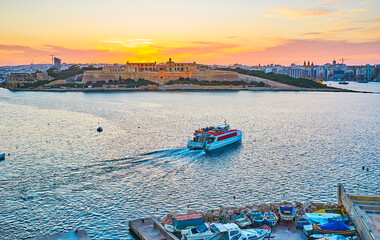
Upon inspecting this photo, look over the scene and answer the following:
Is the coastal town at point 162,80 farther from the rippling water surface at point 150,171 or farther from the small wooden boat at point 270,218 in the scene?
the small wooden boat at point 270,218

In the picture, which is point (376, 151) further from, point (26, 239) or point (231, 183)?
point (26, 239)

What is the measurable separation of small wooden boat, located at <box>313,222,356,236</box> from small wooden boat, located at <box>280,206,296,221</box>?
0.81m

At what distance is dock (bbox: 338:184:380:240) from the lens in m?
9.34

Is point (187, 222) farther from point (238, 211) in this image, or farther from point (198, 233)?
point (238, 211)

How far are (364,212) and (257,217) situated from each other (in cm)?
301

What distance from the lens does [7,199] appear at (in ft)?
44.1

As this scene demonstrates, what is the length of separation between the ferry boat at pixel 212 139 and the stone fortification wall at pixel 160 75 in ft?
227

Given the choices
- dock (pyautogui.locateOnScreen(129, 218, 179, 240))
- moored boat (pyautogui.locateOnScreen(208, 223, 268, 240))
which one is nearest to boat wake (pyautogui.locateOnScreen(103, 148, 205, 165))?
dock (pyautogui.locateOnScreen(129, 218, 179, 240))

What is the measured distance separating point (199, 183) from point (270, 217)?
5292 millimetres

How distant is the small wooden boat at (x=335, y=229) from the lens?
9.68m

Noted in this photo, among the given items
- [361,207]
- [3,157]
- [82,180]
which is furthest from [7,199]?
[361,207]

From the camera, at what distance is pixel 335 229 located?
9.76 metres

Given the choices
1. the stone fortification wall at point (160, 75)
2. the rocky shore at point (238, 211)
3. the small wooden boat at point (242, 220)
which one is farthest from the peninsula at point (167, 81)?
the small wooden boat at point (242, 220)

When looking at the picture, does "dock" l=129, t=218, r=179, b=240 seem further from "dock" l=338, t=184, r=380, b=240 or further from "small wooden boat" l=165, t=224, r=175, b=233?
"dock" l=338, t=184, r=380, b=240
